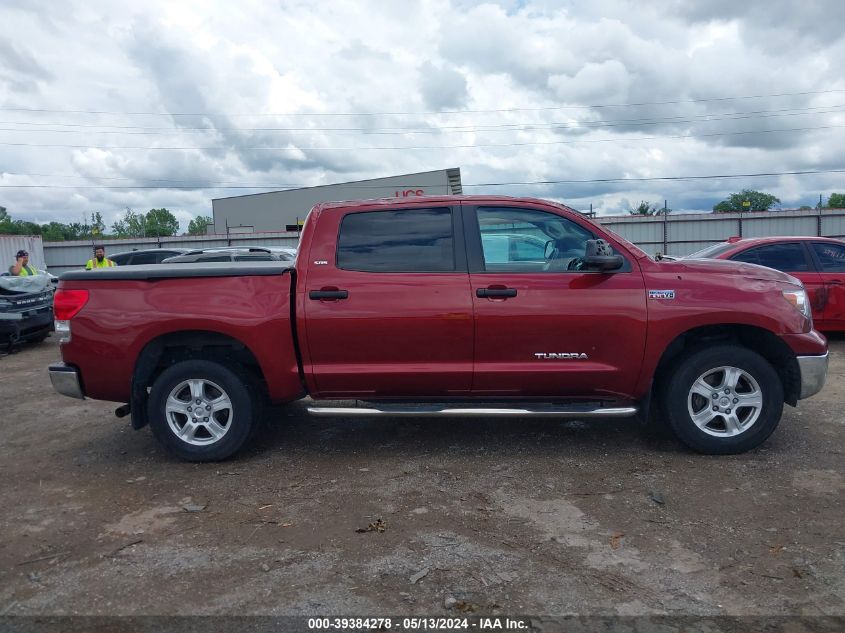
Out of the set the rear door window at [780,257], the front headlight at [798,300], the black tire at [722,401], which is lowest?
the black tire at [722,401]

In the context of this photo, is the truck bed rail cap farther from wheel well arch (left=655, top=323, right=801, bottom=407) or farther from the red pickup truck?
wheel well arch (left=655, top=323, right=801, bottom=407)

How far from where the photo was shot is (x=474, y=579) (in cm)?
302

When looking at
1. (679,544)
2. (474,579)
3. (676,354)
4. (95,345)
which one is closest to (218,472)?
(95,345)

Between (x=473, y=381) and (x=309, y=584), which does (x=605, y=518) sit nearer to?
(x=473, y=381)

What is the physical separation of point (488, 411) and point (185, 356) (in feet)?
7.47

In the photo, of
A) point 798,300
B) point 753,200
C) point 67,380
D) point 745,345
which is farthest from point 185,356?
point 753,200

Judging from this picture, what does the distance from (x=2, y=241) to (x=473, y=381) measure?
18681 mm

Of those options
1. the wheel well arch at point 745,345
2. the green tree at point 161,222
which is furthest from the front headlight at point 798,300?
the green tree at point 161,222

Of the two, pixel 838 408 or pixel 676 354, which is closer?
pixel 676 354

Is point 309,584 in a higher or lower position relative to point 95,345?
lower

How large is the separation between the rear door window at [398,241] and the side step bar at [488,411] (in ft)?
3.19

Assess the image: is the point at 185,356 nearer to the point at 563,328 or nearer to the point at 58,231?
the point at 563,328

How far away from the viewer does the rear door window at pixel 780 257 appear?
27.2ft

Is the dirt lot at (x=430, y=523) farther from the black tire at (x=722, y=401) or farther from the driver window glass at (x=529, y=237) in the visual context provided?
the driver window glass at (x=529, y=237)
